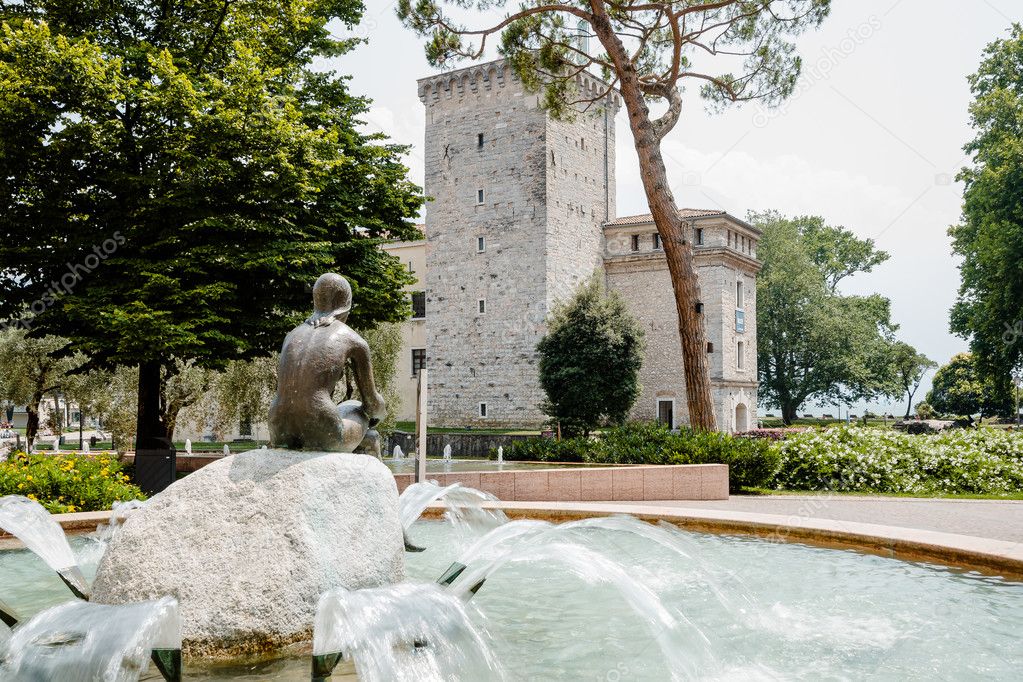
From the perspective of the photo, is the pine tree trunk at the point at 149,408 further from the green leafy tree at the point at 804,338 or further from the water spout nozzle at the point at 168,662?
the green leafy tree at the point at 804,338

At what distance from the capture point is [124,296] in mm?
15227

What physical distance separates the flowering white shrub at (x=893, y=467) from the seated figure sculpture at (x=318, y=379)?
12.0 metres

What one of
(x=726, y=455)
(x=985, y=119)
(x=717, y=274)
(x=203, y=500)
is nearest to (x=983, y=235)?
(x=985, y=119)

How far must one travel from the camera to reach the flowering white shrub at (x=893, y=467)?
15.6 meters

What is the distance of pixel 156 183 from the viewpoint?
15.7m

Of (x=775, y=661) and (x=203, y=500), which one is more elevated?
(x=203, y=500)

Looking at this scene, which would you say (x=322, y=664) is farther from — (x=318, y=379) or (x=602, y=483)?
(x=602, y=483)

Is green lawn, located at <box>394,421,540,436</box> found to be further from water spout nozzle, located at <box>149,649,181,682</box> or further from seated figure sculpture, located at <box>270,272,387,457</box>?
water spout nozzle, located at <box>149,649,181,682</box>

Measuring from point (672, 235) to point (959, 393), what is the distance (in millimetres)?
56734

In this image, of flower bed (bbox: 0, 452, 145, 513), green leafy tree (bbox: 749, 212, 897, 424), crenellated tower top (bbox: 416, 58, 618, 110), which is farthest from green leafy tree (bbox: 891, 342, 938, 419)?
flower bed (bbox: 0, 452, 145, 513)

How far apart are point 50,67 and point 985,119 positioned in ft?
107

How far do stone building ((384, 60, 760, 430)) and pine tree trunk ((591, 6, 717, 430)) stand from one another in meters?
22.4

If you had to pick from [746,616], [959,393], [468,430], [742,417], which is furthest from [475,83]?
[959,393]

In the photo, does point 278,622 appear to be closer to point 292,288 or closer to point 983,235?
point 292,288
